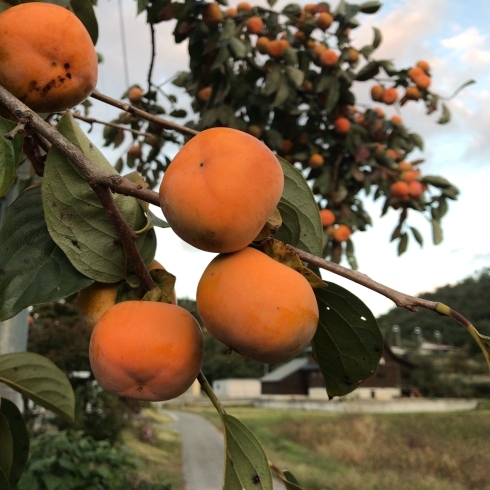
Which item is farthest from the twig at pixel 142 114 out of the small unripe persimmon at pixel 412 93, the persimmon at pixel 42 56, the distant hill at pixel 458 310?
the distant hill at pixel 458 310

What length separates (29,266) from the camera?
671 millimetres

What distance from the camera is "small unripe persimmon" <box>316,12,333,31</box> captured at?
293 cm

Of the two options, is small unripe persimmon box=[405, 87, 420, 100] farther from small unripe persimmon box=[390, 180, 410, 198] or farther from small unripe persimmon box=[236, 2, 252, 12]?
small unripe persimmon box=[236, 2, 252, 12]

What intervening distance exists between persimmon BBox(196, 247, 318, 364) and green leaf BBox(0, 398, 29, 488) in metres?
0.65

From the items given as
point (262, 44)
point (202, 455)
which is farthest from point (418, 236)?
point (202, 455)

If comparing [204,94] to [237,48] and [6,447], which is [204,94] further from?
[6,447]

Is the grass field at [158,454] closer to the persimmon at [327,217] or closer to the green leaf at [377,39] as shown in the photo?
the persimmon at [327,217]

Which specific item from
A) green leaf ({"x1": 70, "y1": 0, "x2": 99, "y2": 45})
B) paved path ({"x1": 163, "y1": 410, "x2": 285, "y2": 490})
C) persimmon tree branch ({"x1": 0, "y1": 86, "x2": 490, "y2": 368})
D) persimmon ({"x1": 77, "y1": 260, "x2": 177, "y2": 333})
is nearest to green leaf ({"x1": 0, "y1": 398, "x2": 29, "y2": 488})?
persimmon ({"x1": 77, "y1": 260, "x2": 177, "y2": 333})

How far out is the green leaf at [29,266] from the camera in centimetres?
65

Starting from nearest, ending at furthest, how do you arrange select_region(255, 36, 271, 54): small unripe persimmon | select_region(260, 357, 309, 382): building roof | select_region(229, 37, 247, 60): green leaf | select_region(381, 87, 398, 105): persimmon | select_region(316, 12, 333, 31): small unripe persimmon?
select_region(229, 37, 247, 60): green leaf
select_region(255, 36, 271, 54): small unripe persimmon
select_region(316, 12, 333, 31): small unripe persimmon
select_region(381, 87, 398, 105): persimmon
select_region(260, 357, 309, 382): building roof

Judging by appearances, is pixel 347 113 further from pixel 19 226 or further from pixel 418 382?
pixel 418 382

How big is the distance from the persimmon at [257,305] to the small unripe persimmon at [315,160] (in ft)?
7.77

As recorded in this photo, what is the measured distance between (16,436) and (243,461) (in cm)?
56

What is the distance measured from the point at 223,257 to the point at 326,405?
54.2 ft
